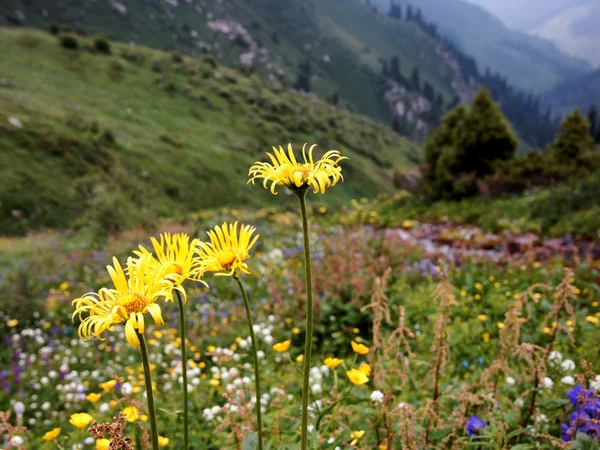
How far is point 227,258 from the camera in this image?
1.25m

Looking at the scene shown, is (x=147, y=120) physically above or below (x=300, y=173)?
above

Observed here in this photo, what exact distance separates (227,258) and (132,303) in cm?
31

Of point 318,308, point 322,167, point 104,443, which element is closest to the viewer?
point 322,167

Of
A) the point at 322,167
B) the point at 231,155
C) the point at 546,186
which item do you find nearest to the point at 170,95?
the point at 231,155

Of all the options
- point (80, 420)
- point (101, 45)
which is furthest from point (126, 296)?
point (101, 45)

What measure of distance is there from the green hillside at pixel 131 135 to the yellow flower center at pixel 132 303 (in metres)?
14.4

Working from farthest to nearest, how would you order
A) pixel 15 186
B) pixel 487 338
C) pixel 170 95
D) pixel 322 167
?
pixel 170 95, pixel 15 186, pixel 487 338, pixel 322 167

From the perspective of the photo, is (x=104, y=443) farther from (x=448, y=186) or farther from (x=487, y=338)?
(x=448, y=186)

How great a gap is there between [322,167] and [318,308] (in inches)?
135

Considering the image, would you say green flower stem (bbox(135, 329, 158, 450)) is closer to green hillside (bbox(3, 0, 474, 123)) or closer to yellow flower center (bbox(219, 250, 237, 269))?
yellow flower center (bbox(219, 250, 237, 269))

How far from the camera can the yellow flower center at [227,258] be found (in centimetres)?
125

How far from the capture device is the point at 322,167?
1173 mm

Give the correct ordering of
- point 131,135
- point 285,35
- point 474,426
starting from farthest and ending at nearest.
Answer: point 285,35 < point 131,135 < point 474,426

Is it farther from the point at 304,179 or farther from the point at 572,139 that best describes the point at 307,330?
the point at 572,139
